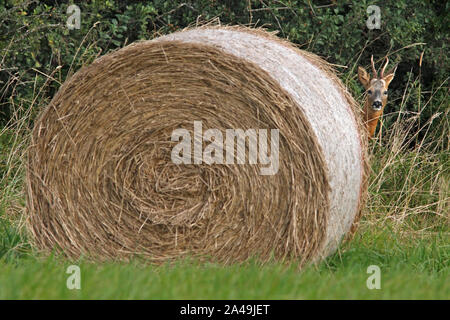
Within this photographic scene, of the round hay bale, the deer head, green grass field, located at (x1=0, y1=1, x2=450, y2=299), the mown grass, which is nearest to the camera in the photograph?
the mown grass

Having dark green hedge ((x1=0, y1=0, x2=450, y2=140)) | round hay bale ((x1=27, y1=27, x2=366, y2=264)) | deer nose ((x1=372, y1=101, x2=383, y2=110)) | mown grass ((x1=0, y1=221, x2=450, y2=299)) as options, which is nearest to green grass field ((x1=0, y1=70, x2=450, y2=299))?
mown grass ((x1=0, y1=221, x2=450, y2=299))

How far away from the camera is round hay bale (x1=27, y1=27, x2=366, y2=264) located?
205 inches

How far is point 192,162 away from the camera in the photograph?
→ 5.44m

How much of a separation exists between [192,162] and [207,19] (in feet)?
10.9

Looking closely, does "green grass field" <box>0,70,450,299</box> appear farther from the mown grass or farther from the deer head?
the deer head

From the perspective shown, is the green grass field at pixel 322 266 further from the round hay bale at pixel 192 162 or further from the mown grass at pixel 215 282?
the round hay bale at pixel 192 162

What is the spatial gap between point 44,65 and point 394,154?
3978 millimetres

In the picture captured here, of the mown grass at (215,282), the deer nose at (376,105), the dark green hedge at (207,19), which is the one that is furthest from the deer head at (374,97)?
the mown grass at (215,282)

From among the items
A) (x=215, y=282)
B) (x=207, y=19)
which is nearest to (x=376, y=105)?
(x=207, y=19)

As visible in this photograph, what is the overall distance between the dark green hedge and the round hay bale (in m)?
2.06

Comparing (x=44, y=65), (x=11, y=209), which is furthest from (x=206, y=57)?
(x=44, y=65)
